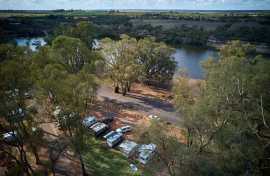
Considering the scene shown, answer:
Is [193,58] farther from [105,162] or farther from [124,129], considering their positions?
[105,162]

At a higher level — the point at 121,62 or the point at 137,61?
the point at 121,62

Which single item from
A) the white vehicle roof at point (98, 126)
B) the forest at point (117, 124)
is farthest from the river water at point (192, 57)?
the white vehicle roof at point (98, 126)

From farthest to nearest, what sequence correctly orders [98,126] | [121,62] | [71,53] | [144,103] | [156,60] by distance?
[156,60] → [121,62] → [144,103] → [71,53] → [98,126]

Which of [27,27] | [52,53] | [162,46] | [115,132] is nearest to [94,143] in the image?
[115,132]

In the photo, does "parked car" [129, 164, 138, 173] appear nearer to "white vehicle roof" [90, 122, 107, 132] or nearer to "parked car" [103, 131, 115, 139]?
"parked car" [103, 131, 115, 139]

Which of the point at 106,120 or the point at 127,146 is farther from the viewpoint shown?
the point at 106,120

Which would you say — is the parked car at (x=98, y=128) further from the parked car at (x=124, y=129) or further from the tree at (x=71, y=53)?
the tree at (x=71, y=53)

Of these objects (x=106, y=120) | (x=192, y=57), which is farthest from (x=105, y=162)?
(x=192, y=57)
